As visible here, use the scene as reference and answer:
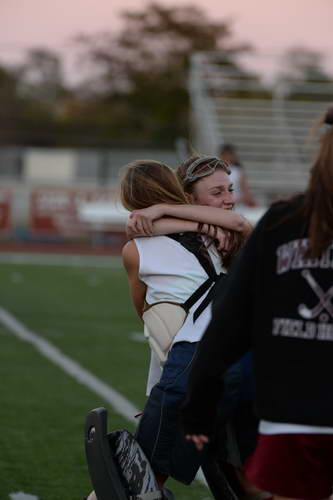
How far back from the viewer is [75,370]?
9219 mm

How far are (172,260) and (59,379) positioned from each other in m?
4.97

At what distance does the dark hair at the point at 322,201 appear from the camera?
2816mm

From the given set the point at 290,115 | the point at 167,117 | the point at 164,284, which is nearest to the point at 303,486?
the point at 164,284

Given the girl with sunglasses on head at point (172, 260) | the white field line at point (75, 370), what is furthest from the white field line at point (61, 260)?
the girl with sunglasses on head at point (172, 260)

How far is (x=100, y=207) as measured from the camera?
92.5ft

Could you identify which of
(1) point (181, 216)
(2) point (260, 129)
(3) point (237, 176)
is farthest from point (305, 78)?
(1) point (181, 216)

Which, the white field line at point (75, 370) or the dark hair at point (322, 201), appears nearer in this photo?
the dark hair at point (322, 201)

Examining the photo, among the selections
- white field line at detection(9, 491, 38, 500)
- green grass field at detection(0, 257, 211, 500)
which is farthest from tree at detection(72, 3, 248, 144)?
white field line at detection(9, 491, 38, 500)

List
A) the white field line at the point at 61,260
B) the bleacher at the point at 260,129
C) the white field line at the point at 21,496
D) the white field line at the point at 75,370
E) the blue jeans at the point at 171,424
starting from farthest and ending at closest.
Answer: the bleacher at the point at 260,129 < the white field line at the point at 61,260 < the white field line at the point at 75,370 < the white field line at the point at 21,496 < the blue jeans at the point at 171,424

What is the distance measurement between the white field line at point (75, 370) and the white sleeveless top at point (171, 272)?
6.85 feet

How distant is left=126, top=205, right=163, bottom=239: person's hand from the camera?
394 centimetres

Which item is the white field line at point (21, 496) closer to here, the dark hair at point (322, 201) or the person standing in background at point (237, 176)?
the dark hair at point (322, 201)

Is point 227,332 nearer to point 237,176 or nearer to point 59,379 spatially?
point 59,379

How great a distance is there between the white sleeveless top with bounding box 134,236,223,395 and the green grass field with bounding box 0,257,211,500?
1.75 metres
